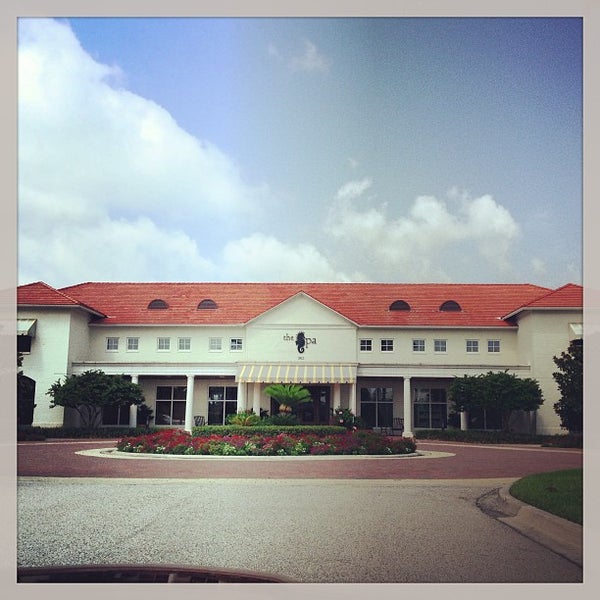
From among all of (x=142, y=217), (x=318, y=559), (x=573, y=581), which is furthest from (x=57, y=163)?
(x=573, y=581)

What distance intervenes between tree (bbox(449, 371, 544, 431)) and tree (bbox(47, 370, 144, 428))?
3471 millimetres

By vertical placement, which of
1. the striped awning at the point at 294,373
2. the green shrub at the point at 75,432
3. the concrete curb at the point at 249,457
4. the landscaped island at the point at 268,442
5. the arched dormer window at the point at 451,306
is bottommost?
the concrete curb at the point at 249,457

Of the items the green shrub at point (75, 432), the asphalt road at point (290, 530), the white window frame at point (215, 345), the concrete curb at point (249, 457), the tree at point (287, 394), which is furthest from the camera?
the white window frame at point (215, 345)

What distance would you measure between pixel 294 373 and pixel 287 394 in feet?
0.83

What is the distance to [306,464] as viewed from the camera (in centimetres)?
748

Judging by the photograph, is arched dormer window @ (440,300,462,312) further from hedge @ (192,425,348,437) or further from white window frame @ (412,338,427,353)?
hedge @ (192,425,348,437)

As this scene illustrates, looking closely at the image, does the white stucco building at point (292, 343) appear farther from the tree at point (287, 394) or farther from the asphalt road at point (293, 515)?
the asphalt road at point (293, 515)

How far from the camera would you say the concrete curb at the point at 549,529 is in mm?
6160

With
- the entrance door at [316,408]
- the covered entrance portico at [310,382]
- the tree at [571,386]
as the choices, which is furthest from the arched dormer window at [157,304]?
the tree at [571,386]

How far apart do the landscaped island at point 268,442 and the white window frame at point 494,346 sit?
133 centimetres

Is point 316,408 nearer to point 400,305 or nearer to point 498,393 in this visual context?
point 400,305

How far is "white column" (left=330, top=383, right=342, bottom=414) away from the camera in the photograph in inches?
307

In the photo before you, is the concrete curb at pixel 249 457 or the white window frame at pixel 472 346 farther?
the white window frame at pixel 472 346

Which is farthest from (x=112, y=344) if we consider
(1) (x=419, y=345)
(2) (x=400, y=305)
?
(1) (x=419, y=345)
